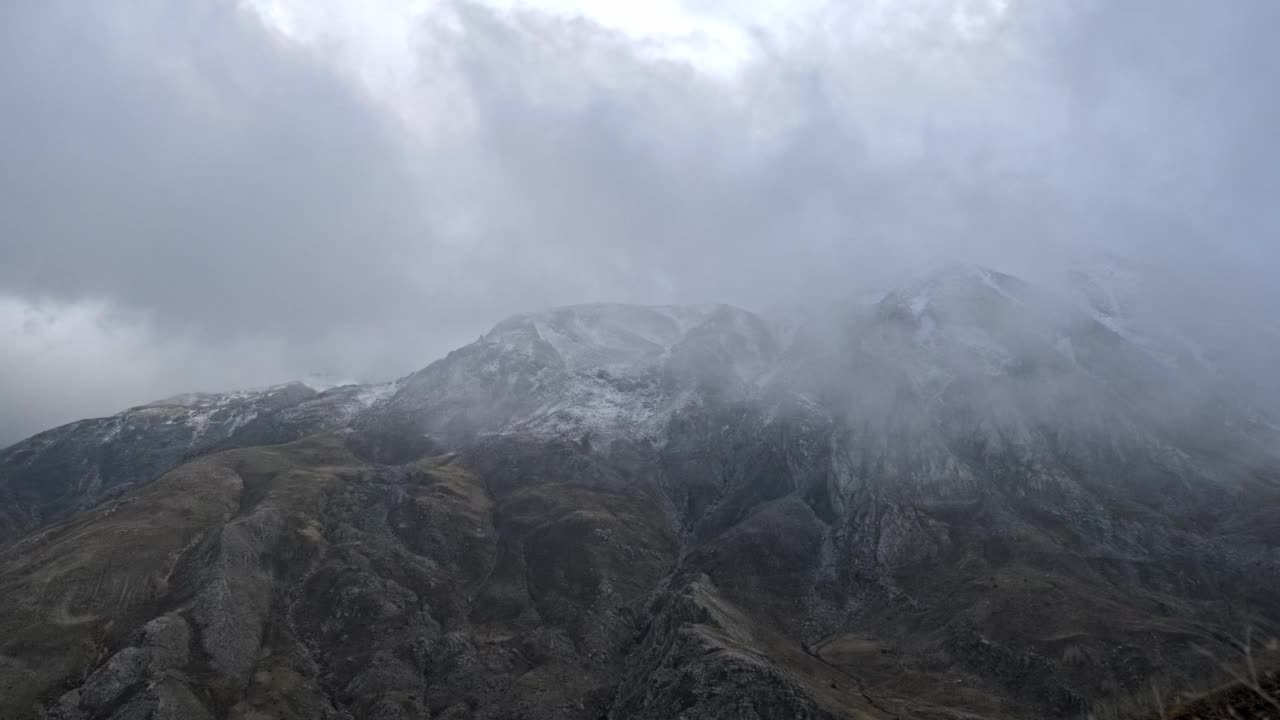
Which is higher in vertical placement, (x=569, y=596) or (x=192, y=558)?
(x=192, y=558)

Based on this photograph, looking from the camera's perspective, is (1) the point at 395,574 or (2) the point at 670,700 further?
(1) the point at 395,574

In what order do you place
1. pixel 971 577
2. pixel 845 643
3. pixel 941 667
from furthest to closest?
pixel 971 577 < pixel 845 643 < pixel 941 667

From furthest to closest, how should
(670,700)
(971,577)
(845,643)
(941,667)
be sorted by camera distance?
(971,577), (845,643), (941,667), (670,700)

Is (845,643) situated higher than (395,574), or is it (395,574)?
(395,574)

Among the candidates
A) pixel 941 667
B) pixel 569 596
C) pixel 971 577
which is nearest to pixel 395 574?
pixel 569 596

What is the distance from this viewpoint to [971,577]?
623ft

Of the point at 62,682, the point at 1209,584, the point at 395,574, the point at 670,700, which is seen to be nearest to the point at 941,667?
the point at 670,700

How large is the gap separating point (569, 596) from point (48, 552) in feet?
420

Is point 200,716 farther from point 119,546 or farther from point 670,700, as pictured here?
point 670,700

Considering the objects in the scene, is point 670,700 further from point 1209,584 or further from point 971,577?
point 1209,584

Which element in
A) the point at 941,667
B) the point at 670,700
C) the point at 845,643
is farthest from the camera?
the point at 845,643

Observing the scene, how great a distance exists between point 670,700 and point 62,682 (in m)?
114

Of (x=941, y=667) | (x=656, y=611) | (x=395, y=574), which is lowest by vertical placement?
(x=941, y=667)

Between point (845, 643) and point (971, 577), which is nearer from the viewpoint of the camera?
point (845, 643)
